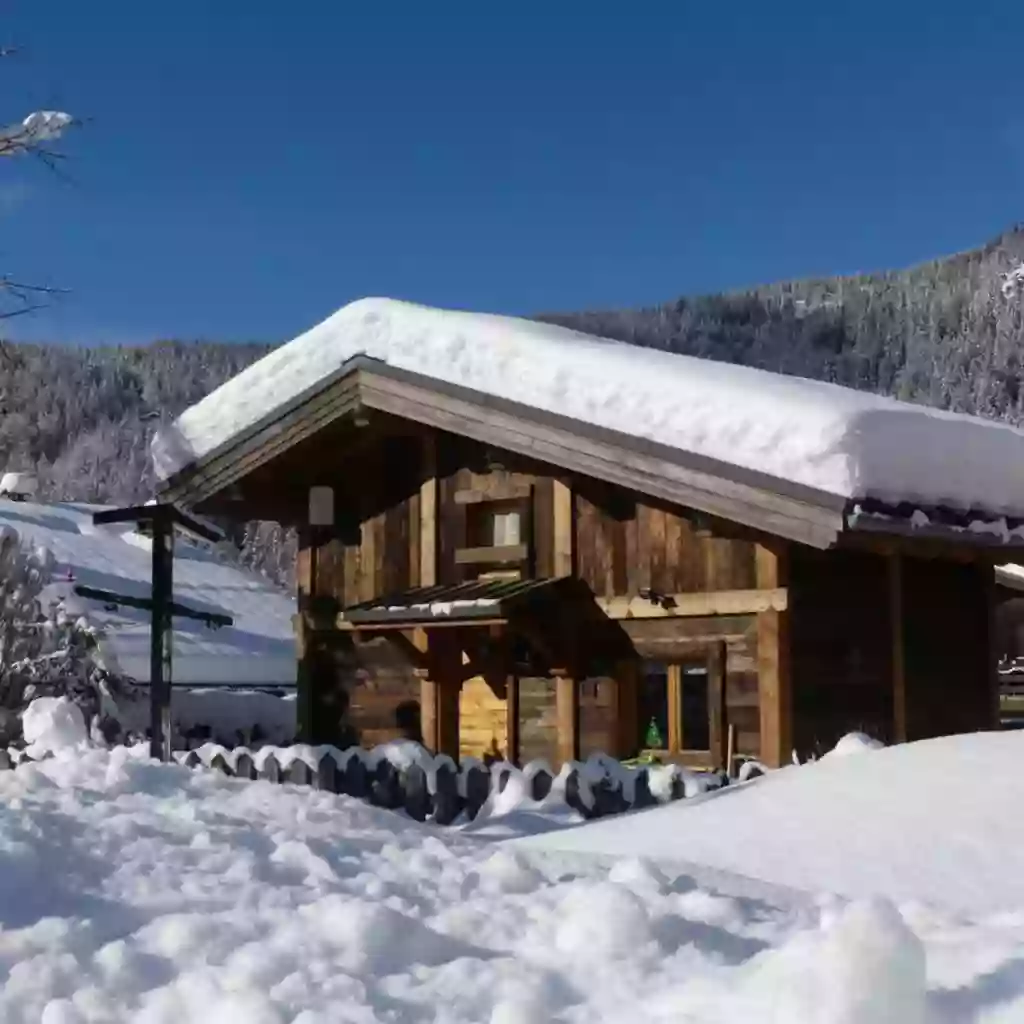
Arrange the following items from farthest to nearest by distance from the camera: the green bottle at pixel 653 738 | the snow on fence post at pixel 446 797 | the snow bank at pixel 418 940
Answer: the green bottle at pixel 653 738 < the snow on fence post at pixel 446 797 < the snow bank at pixel 418 940

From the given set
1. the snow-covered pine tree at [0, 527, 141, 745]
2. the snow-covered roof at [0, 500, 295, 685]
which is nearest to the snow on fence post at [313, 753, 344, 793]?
the snow-covered pine tree at [0, 527, 141, 745]

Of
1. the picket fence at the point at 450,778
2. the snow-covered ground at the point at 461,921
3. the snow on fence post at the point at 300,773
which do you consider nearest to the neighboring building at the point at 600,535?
the picket fence at the point at 450,778

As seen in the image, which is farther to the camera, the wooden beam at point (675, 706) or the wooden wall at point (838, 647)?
the wooden beam at point (675, 706)

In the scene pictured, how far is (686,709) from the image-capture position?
12156 mm

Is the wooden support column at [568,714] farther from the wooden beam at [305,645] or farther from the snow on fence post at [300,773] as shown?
the wooden beam at [305,645]

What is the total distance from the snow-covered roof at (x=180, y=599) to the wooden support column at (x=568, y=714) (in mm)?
10342

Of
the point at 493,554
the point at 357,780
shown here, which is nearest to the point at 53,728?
the point at 357,780

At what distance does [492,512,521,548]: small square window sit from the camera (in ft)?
43.7

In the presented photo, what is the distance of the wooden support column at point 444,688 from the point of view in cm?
1324

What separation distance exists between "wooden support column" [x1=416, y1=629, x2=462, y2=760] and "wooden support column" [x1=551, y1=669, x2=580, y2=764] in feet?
3.65

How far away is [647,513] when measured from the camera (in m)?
12.3

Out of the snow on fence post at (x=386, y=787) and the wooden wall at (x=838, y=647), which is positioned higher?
the wooden wall at (x=838, y=647)

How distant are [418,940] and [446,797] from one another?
21.5 feet

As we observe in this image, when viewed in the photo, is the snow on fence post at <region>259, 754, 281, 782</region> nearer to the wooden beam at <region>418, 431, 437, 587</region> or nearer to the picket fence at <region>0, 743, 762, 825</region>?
the picket fence at <region>0, 743, 762, 825</region>
